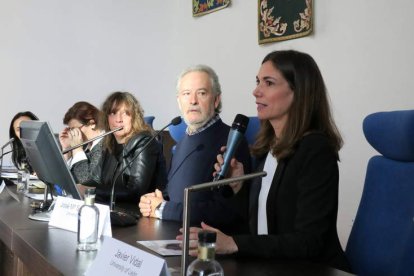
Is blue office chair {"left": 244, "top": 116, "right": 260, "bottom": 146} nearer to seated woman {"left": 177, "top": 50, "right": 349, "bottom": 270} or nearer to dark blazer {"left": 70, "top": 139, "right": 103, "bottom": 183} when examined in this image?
seated woman {"left": 177, "top": 50, "right": 349, "bottom": 270}

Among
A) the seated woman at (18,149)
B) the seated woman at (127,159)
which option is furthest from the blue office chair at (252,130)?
the seated woman at (18,149)

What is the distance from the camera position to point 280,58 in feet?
5.61

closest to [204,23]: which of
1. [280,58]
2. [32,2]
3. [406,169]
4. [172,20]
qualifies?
[172,20]

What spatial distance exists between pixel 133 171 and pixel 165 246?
123cm

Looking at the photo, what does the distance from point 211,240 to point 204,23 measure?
4230 millimetres

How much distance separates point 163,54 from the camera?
558 cm

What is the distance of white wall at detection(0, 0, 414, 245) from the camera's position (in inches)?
124

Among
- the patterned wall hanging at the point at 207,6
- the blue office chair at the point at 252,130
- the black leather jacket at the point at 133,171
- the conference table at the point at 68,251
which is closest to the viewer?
the conference table at the point at 68,251

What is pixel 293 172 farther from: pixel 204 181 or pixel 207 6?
pixel 207 6

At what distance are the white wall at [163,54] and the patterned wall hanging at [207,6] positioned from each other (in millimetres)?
60

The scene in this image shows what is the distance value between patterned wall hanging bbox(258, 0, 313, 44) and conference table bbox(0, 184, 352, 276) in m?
2.09

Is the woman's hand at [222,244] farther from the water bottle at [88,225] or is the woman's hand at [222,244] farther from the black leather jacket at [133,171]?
the black leather jacket at [133,171]

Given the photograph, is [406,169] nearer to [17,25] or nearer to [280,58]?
[280,58]

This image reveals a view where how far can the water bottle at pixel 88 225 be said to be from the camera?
55.7 inches
